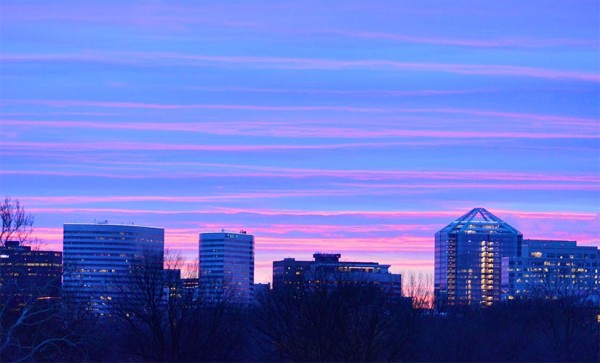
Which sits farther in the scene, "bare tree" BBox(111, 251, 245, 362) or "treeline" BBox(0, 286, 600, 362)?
"bare tree" BBox(111, 251, 245, 362)

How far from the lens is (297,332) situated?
222ft

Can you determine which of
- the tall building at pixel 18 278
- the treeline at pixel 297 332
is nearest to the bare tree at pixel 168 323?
the treeline at pixel 297 332

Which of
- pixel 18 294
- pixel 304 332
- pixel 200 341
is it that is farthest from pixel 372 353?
pixel 18 294

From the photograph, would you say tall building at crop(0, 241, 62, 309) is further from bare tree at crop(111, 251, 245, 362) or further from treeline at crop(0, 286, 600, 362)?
bare tree at crop(111, 251, 245, 362)

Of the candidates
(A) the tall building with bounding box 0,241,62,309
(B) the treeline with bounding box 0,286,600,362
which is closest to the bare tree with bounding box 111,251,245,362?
(B) the treeline with bounding box 0,286,600,362

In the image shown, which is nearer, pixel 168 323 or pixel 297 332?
pixel 297 332

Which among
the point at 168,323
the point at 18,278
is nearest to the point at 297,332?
the point at 168,323

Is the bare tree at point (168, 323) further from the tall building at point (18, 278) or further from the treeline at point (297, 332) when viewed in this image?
the tall building at point (18, 278)

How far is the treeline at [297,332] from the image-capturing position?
61078 mm

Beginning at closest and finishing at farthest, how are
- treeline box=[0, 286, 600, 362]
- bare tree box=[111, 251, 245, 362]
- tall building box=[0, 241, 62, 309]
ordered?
tall building box=[0, 241, 62, 309] < treeline box=[0, 286, 600, 362] < bare tree box=[111, 251, 245, 362]

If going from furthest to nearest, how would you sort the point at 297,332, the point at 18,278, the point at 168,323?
the point at 168,323, the point at 297,332, the point at 18,278

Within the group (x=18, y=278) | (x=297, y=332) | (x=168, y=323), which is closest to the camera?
(x=18, y=278)

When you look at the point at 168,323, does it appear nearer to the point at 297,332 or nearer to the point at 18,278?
the point at 297,332

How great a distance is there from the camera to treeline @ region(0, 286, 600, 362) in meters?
61.1
